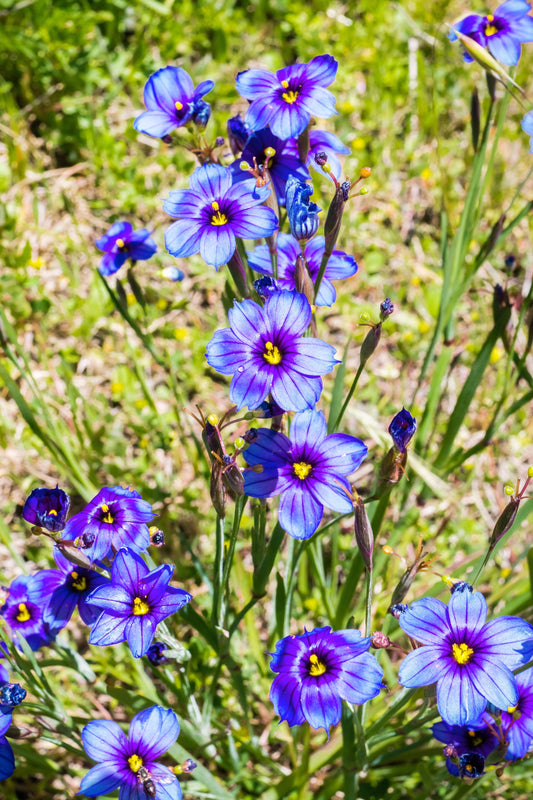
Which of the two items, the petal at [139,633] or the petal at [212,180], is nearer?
the petal at [139,633]

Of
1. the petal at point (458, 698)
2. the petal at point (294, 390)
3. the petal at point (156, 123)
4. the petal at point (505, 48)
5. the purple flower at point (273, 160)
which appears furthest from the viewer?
the petal at point (505, 48)

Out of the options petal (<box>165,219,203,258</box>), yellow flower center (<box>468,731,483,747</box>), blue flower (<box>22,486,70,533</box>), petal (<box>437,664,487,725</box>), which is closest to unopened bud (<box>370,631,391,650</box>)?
petal (<box>437,664,487,725</box>)

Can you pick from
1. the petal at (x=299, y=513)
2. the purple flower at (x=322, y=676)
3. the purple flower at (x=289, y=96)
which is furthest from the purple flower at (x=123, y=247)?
the purple flower at (x=322, y=676)

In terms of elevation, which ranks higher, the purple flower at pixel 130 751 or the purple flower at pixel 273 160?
the purple flower at pixel 273 160

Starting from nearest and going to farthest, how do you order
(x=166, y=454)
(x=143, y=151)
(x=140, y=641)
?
(x=140, y=641), (x=166, y=454), (x=143, y=151)

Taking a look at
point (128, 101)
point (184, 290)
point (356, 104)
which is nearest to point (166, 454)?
point (184, 290)

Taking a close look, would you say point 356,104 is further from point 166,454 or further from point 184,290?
point 166,454

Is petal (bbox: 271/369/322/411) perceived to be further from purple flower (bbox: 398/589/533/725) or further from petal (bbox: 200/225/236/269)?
purple flower (bbox: 398/589/533/725)

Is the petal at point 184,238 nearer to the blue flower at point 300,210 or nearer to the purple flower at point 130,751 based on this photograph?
the blue flower at point 300,210
